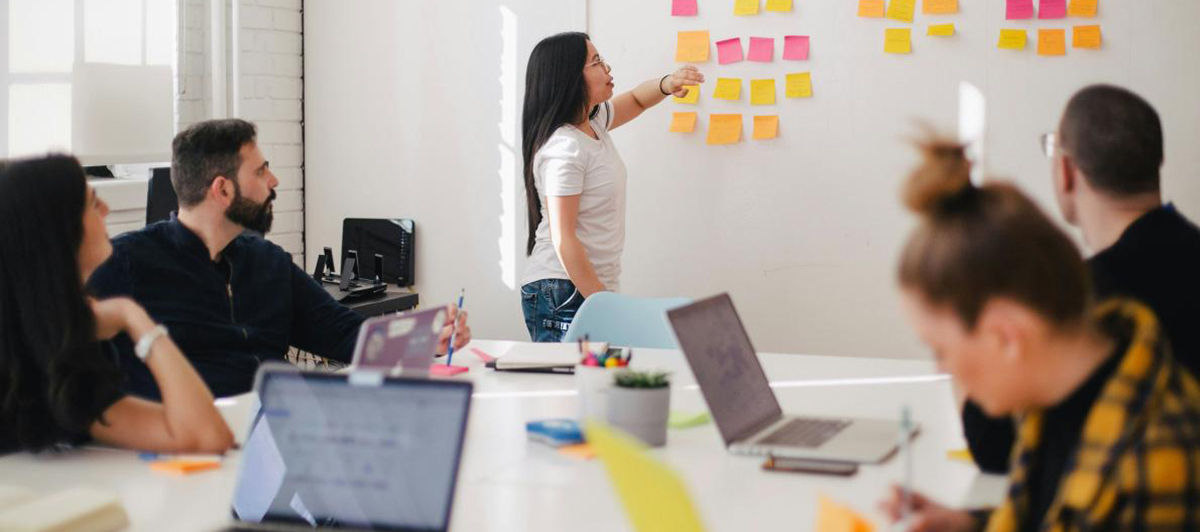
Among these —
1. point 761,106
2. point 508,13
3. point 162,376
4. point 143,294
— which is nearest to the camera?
point 162,376

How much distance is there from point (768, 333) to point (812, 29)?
1055mm

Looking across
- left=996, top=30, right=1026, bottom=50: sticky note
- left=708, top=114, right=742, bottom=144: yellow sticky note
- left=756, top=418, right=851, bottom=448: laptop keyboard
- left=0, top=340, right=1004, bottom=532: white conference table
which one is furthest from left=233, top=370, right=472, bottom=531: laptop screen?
left=996, top=30, right=1026, bottom=50: sticky note

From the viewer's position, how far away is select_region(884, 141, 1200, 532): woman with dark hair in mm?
1133

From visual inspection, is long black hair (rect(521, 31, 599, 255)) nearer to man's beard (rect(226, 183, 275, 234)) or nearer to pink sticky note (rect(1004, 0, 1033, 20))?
man's beard (rect(226, 183, 275, 234))

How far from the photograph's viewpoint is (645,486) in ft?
3.61

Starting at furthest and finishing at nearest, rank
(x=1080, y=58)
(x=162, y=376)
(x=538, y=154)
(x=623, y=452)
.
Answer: (x=1080, y=58), (x=538, y=154), (x=162, y=376), (x=623, y=452)

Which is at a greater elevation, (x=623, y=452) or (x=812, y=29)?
(x=812, y=29)

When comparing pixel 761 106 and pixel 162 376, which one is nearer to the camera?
pixel 162 376

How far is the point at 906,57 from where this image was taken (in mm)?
4055

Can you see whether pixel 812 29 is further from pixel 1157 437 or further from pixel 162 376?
pixel 1157 437

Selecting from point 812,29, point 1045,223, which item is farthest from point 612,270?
point 1045,223

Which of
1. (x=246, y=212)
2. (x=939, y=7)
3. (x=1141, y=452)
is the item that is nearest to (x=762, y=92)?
(x=939, y=7)

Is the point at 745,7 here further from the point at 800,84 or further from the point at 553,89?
the point at 553,89

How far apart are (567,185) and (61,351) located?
1.79 meters
